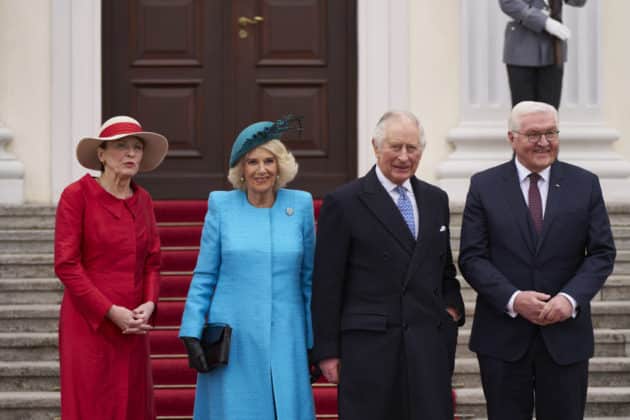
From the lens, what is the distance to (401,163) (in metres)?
4.77

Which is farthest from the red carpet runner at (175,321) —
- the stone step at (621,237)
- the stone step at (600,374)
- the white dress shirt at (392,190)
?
the stone step at (621,237)

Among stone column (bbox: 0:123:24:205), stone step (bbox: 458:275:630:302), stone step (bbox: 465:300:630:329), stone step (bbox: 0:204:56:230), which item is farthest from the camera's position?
stone column (bbox: 0:123:24:205)

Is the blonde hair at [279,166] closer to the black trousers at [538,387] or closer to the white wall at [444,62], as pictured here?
the black trousers at [538,387]

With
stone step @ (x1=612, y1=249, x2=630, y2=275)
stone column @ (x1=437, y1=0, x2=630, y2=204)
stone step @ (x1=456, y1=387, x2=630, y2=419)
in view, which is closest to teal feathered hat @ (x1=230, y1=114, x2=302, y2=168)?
stone step @ (x1=456, y1=387, x2=630, y2=419)

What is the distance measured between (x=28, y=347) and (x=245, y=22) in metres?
3.19

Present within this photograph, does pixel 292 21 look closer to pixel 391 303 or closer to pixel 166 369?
pixel 166 369

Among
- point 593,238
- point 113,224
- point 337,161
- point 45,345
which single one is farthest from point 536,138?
point 337,161

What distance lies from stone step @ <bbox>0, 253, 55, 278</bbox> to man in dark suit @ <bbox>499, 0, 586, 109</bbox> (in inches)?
113

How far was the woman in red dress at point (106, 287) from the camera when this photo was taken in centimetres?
509

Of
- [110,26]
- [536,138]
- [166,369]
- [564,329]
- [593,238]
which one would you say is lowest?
[166,369]

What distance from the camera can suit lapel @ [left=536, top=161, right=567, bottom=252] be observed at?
16.2 feet

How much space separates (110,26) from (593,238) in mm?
5012

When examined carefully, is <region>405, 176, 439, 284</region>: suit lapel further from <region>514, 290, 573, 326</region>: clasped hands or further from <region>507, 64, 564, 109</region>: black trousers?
<region>507, 64, 564, 109</region>: black trousers

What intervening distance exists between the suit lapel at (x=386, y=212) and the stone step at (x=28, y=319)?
9.13 feet
